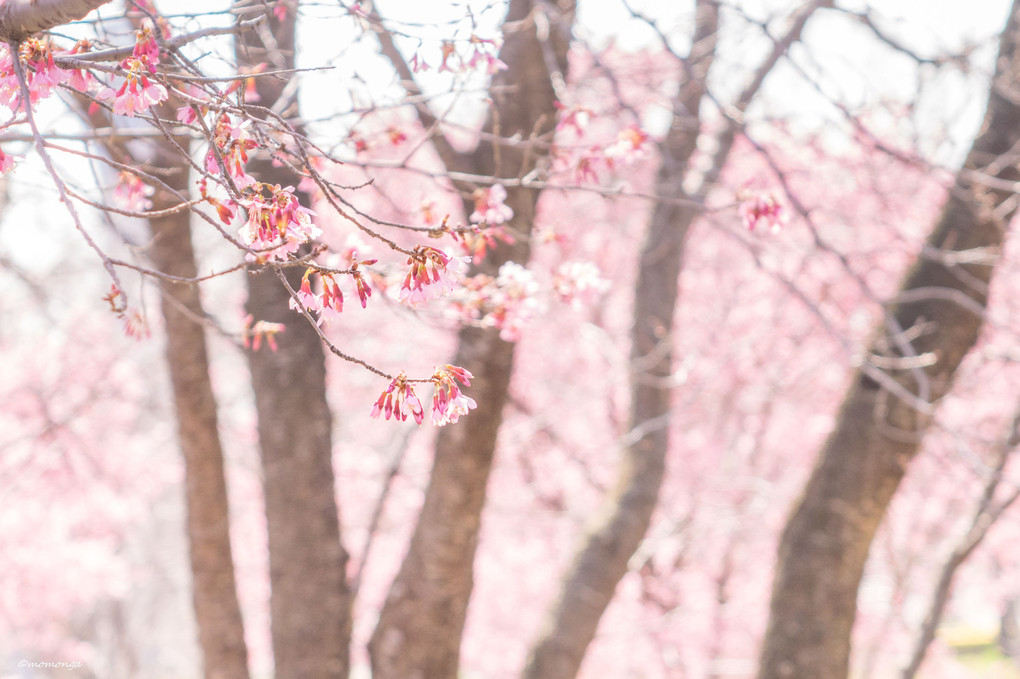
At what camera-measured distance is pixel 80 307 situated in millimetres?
11430

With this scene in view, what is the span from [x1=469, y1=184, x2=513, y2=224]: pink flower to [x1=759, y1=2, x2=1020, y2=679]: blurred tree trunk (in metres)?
2.08

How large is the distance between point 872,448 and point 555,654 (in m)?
1.80

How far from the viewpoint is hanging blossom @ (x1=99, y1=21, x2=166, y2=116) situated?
1.30 metres

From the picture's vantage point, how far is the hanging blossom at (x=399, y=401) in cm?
142

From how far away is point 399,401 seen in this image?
143cm

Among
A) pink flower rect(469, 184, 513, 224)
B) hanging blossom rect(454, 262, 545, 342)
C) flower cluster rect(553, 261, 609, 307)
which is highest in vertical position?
pink flower rect(469, 184, 513, 224)

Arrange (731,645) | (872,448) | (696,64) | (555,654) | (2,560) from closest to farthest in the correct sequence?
(872,448)
(555,654)
(696,64)
(731,645)
(2,560)

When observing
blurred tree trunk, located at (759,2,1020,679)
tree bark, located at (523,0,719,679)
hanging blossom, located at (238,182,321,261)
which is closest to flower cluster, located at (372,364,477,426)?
hanging blossom, located at (238,182,321,261)

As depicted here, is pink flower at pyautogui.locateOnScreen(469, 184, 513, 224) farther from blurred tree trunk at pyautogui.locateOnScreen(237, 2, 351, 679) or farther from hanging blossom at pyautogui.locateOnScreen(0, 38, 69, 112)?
hanging blossom at pyautogui.locateOnScreen(0, 38, 69, 112)

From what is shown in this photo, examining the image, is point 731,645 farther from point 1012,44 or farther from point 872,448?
point 1012,44

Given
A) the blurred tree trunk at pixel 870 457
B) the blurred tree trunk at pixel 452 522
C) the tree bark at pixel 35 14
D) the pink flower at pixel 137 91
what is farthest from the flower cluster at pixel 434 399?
the blurred tree trunk at pixel 870 457

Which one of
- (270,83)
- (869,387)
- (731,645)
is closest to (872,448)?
(869,387)

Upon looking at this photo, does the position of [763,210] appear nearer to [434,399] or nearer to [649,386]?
[434,399]

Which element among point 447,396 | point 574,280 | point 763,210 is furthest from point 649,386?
point 447,396
